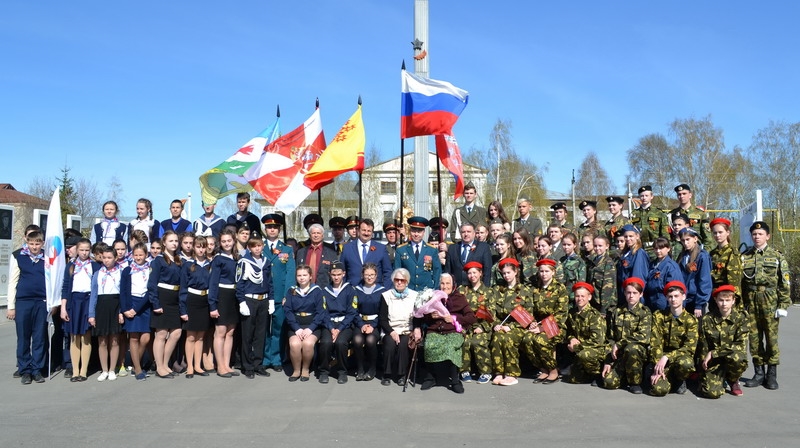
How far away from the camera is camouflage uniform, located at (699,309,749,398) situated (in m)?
6.61

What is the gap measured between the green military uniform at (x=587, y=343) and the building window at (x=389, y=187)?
3493 cm

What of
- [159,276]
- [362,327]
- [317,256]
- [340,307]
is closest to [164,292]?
[159,276]

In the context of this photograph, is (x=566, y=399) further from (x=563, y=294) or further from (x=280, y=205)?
(x=280, y=205)

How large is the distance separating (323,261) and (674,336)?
4.39 m

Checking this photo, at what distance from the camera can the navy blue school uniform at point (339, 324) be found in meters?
7.62

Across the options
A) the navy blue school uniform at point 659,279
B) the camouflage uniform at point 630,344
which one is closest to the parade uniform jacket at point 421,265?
the camouflage uniform at point 630,344

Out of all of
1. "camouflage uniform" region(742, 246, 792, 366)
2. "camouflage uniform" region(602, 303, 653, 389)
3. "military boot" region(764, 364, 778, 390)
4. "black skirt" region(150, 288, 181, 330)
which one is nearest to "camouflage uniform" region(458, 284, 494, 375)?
"camouflage uniform" region(602, 303, 653, 389)

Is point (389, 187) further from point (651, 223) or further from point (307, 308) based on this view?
point (307, 308)

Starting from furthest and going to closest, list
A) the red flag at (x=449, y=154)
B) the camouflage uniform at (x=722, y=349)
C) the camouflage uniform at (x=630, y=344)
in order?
A: the red flag at (x=449, y=154) < the camouflage uniform at (x=630, y=344) < the camouflage uniform at (x=722, y=349)

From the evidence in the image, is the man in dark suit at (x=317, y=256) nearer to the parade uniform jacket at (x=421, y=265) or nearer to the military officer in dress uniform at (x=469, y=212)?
the parade uniform jacket at (x=421, y=265)

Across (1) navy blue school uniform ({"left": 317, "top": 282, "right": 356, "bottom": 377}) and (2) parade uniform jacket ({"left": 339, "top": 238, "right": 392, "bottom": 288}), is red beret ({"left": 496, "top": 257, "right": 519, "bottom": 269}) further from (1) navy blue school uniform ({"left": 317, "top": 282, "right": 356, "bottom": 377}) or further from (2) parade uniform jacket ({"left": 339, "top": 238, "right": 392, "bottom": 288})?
(1) navy blue school uniform ({"left": 317, "top": 282, "right": 356, "bottom": 377})

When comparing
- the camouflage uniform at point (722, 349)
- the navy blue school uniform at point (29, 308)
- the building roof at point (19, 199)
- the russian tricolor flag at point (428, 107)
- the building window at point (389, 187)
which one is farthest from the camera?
the building roof at point (19, 199)

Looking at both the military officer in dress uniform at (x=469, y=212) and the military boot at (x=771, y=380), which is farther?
the military officer in dress uniform at (x=469, y=212)

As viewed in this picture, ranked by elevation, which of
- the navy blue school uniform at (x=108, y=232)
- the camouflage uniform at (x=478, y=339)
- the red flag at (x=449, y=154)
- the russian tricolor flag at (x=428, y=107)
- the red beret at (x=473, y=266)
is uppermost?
the russian tricolor flag at (x=428, y=107)
